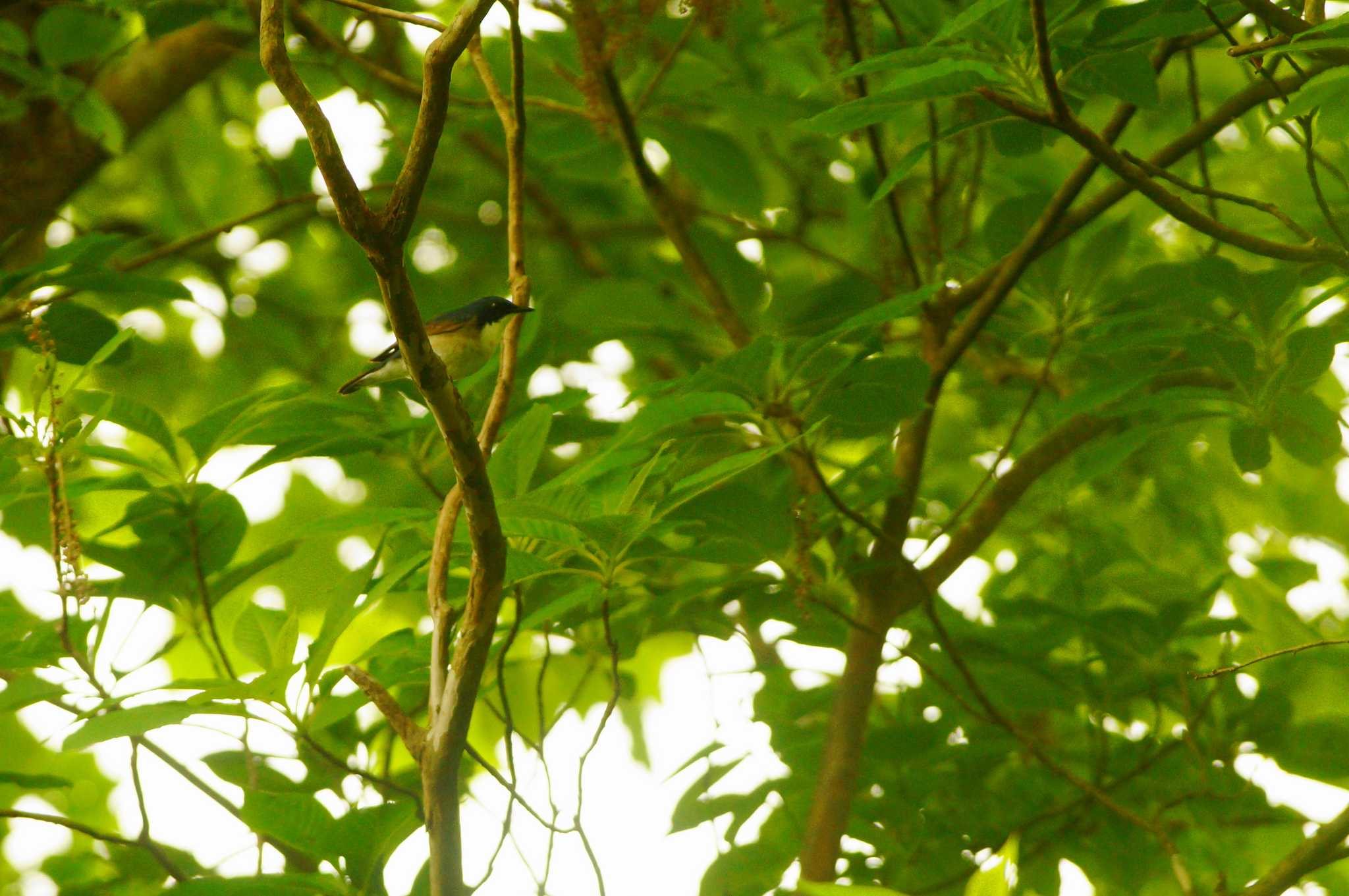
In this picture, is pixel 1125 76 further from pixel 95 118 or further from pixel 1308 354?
pixel 95 118

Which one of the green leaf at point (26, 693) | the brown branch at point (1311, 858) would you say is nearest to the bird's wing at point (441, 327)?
the green leaf at point (26, 693)

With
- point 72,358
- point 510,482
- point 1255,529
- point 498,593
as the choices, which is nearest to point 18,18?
point 72,358

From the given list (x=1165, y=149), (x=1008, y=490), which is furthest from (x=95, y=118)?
(x=1165, y=149)

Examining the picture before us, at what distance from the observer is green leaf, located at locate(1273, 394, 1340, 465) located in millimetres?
2549

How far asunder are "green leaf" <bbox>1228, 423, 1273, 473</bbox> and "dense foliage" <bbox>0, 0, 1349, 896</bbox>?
0.04ft

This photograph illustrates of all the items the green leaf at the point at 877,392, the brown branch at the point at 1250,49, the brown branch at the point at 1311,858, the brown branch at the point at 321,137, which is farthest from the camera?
the green leaf at the point at 877,392

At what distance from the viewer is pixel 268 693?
190 centimetres

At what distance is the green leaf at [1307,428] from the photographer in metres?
2.55

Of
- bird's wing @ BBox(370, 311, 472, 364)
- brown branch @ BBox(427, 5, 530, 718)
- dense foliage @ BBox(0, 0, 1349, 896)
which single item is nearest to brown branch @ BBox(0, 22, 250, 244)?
dense foliage @ BBox(0, 0, 1349, 896)

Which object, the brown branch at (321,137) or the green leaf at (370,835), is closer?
the brown branch at (321,137)

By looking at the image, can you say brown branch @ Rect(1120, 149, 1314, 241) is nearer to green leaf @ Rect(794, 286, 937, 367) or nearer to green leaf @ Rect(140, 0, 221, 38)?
green leaf @ Rect(794, 286, 937, 367)

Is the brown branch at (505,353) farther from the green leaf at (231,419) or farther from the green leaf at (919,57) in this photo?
the green leaf at (919,57)

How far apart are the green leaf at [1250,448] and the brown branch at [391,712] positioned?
5.57ft

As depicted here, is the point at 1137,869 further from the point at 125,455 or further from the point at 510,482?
the point at 125,455
